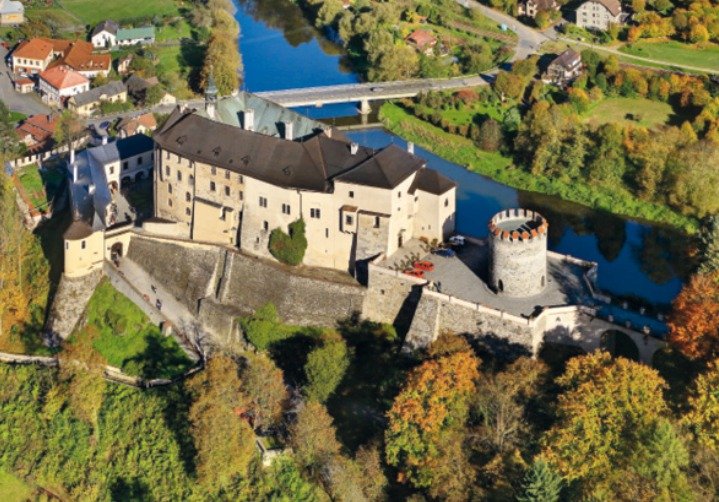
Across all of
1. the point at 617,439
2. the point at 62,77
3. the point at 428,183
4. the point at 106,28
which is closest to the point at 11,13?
the point at 106,28

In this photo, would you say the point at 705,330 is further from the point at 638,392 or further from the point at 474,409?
the point at 474,409

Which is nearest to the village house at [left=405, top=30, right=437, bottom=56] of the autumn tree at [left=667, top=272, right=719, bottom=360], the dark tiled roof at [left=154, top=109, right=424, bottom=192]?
the dark tiled roof at [left=154, top=109, right=424, bottom=192]

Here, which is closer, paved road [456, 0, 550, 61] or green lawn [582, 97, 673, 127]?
green lawn [582, 97, 673, 127]

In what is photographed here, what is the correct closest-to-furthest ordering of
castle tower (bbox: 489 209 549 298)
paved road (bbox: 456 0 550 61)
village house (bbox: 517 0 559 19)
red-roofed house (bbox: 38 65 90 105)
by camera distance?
castle tower (bbox: 489 209 549 298) → red-roofed house (bbox: 38 65 90 105) → paved road (bbox: 456 0 550 61) → village house (bbox: 517 0 559 19)

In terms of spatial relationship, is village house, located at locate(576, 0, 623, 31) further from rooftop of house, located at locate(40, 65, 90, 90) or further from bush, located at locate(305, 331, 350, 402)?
bush, located at locate(305, 331, 350, 402)

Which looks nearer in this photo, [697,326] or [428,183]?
[697,326]

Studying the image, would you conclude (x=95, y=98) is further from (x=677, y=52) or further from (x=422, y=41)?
(x=677, y=52)
